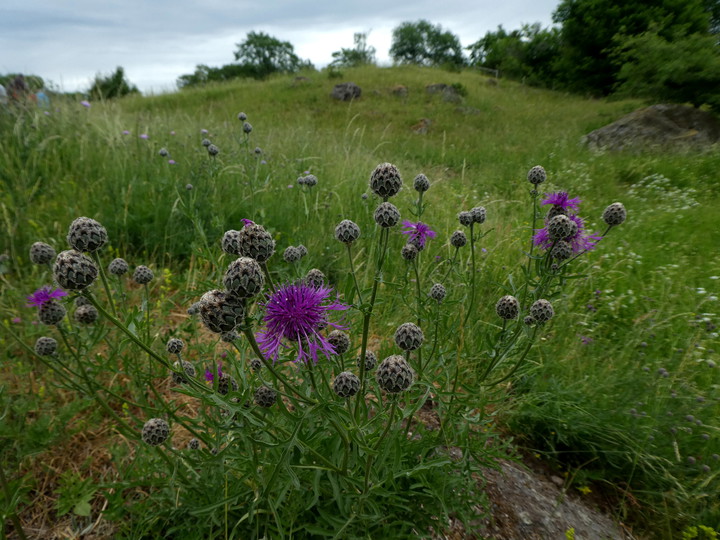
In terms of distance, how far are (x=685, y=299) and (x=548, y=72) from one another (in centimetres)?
2838

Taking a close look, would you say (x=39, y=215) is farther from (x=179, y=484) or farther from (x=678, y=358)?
(x=678, y=358)

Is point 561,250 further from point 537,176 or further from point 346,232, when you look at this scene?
point 346,232

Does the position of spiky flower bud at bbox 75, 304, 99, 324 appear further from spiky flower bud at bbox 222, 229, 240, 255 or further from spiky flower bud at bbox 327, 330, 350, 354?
spiky flower bud at bbox 327, 330, 350, 354

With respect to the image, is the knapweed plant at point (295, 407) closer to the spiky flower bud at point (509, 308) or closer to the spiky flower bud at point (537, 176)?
the spiky flower bud at point (509, 308)

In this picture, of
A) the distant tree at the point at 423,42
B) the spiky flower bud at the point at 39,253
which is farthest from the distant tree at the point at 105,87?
the distant tree at the point at 423,42

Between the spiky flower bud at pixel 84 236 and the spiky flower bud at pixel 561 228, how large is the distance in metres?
1.92

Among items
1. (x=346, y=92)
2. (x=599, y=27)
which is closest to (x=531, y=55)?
(x=599, y=27)

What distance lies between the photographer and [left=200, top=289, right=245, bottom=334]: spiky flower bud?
1200 mm

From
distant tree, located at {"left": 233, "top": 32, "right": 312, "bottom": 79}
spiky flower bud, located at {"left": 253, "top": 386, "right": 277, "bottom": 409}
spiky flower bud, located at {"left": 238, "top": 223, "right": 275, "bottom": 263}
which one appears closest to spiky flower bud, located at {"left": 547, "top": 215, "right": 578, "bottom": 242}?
spiky flower bud, located at {"left": 238, "top": 223, "right": 275, "bottom": 263}

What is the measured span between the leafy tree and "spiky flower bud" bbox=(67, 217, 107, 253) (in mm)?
23972

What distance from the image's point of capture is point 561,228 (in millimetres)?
1938

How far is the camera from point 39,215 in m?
4.06

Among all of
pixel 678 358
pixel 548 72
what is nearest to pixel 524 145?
pixel 678 358

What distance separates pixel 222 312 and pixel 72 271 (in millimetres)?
509
